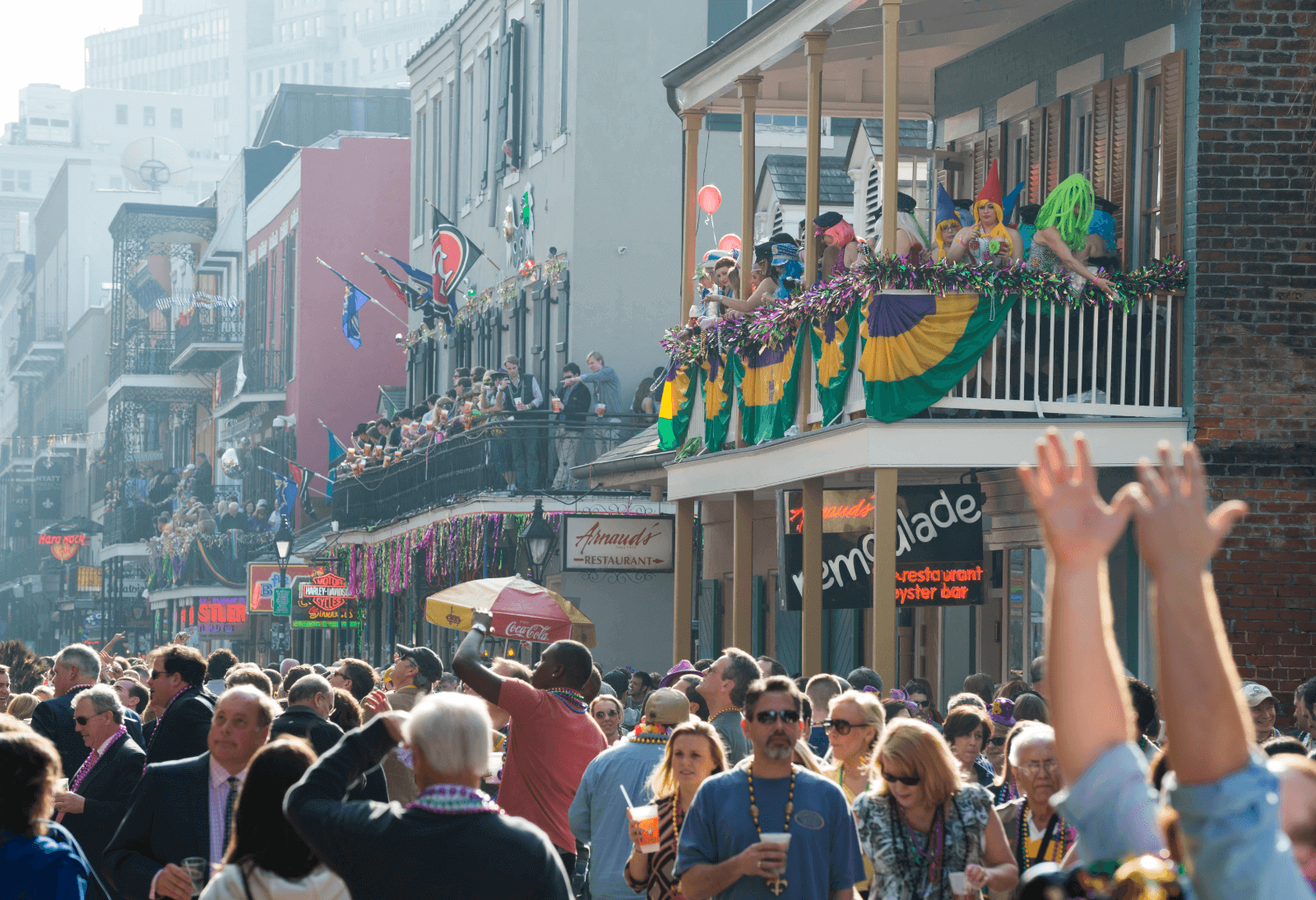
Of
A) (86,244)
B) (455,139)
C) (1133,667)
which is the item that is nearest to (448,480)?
(455,139)

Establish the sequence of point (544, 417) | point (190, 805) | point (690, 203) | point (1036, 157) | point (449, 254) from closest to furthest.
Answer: point (190, 805) → point (1036, 157) → point (690, 203) → point (544, 417) → point (449, 254)

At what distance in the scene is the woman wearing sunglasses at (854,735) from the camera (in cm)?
759

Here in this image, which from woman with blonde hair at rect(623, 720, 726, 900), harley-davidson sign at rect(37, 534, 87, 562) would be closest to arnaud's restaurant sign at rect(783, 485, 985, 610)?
woman with blonde hair at rect(623, 720, 726, 900)

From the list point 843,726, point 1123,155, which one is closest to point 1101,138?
point 1123,155

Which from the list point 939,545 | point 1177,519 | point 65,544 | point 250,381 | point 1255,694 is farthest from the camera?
point 65,544

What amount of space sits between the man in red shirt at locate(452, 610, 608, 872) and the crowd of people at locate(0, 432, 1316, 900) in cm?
1

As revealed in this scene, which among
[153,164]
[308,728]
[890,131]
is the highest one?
[153,164]

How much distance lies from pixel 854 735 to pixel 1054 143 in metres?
10.4

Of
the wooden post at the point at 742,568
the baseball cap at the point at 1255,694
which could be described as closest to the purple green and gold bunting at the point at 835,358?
the wooden post at the point at 742,568

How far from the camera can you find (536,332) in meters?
30.1

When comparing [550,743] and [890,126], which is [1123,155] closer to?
[890,126]

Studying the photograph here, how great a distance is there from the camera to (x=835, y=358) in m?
15.2

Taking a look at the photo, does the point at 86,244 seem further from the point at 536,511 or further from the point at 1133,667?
the point at 1133,667

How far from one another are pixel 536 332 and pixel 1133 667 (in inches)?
661
